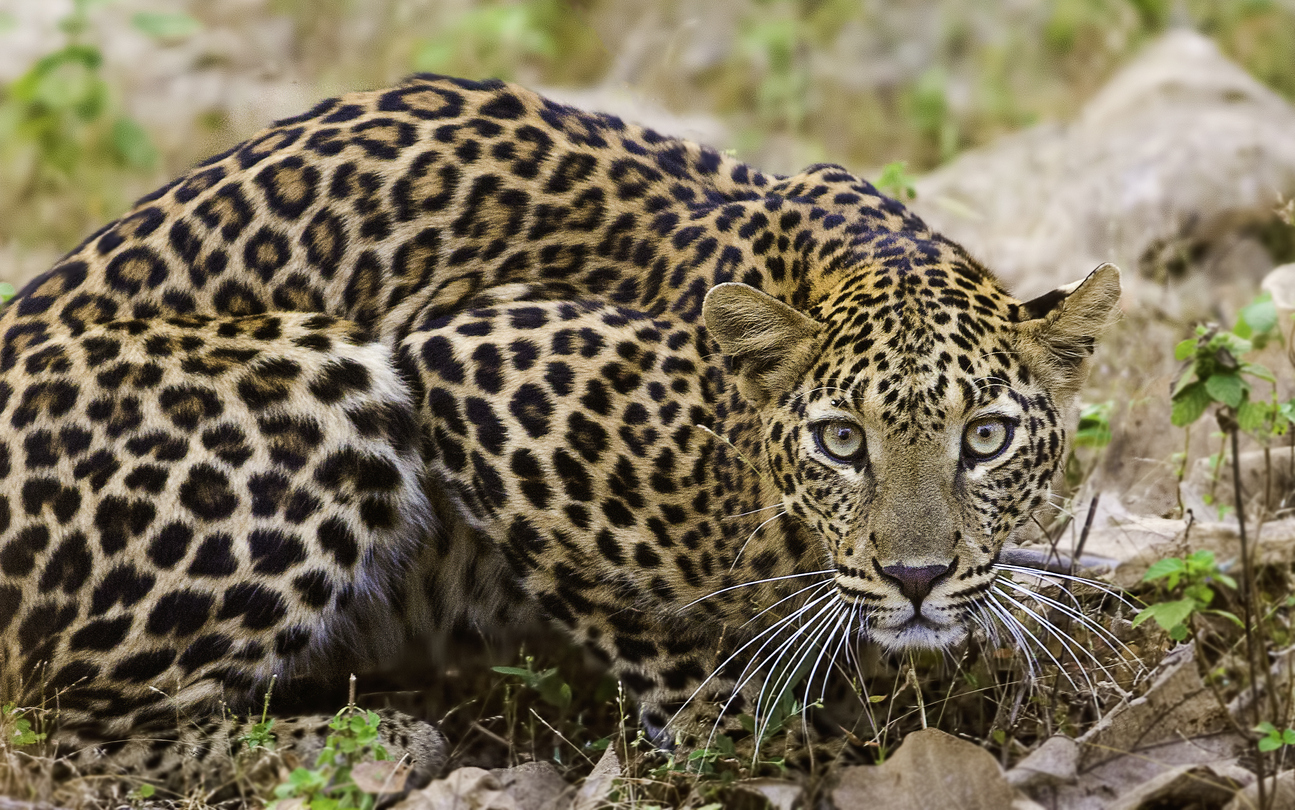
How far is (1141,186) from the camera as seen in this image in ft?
32.0

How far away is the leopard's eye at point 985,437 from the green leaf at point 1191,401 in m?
0.58

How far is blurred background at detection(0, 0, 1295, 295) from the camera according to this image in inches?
434

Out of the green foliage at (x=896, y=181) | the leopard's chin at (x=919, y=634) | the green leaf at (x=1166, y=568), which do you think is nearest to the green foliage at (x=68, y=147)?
the green foliage at (x=896, y=181)

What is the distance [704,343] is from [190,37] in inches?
380

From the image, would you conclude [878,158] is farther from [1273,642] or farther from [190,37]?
[1273,642]

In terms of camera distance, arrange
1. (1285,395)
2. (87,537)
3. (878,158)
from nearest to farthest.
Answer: (87,537) < (1285,395) < (878,158)

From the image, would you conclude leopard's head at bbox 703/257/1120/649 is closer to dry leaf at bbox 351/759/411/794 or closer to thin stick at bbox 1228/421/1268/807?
thin stick at bbox 1228/421/1268/807

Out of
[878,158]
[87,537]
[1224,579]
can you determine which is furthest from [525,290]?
[878,158]

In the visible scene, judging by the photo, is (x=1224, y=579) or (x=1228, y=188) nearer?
(x=1224, y=579)

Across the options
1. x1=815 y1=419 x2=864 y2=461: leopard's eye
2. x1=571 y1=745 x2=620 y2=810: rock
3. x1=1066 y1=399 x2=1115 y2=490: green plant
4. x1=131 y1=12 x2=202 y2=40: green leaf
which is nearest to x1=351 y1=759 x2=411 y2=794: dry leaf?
x1=571 y1=745 x2=620 y2=810: rock

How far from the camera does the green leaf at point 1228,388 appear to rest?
159 inches

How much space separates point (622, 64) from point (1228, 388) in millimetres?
8875

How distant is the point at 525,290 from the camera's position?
559 centimetres

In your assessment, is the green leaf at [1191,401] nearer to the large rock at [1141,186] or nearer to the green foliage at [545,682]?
the green foliage at [545,682]
